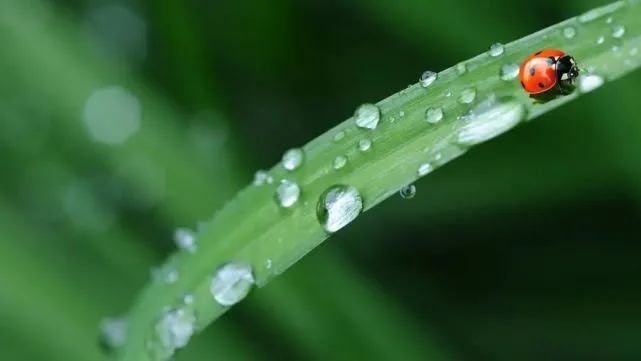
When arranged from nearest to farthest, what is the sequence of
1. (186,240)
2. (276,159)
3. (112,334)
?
(186,240) < (112,334) < (276,159)

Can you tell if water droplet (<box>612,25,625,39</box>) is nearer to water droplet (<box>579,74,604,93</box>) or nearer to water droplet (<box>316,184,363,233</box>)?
water droplet (<box>579,74,604,93</box>)

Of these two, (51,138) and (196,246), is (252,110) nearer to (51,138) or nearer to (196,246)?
(51,138)

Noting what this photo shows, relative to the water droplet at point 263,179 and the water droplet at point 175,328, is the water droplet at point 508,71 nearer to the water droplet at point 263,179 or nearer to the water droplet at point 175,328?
the water droplet at point 263,179

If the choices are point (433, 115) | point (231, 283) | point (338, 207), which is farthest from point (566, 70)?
point (231, 283)

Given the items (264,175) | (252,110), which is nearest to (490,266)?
(252,110)

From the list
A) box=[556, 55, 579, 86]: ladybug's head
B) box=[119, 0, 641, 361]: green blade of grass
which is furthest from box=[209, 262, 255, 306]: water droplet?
box=[556, 55, 579, 86]: ladybug's head

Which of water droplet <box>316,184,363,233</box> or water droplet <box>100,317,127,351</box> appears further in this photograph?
water droplet <box>100,317,127,351</box>

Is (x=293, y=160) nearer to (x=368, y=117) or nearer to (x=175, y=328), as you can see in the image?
(x=368, y=117)
